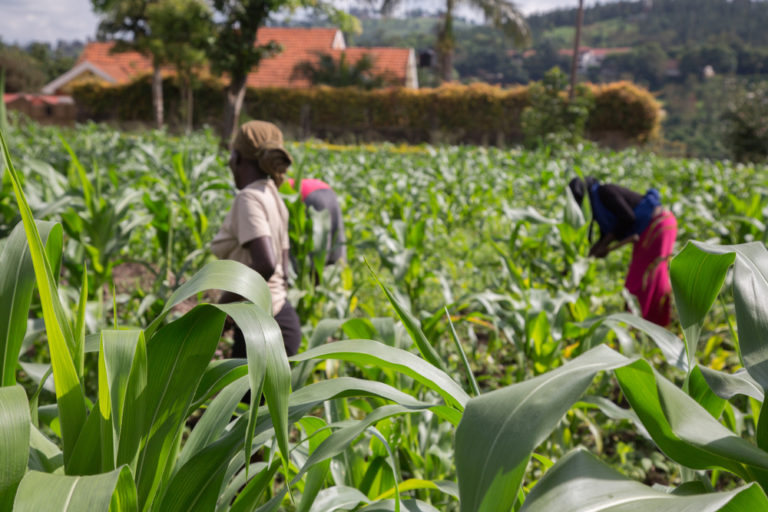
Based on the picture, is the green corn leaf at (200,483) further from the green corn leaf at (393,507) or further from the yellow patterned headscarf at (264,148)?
the yellow patterned headscarf at (264,148)

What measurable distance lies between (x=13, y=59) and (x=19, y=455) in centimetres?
5716

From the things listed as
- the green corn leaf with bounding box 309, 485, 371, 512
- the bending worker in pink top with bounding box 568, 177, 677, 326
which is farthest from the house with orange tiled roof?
the green corn leaf with bounding box 309, 485, 371, 512

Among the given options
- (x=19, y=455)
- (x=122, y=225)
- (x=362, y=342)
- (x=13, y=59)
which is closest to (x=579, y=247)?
(x=122, y=225)

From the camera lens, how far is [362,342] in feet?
3.12

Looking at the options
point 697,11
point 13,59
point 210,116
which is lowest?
point 210,116

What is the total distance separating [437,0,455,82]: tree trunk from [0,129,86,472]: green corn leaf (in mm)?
33322

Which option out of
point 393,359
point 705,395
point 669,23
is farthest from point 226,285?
point 669,23

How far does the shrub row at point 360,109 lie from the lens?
28531 millimetres

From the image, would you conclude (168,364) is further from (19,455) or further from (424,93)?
(424,93)

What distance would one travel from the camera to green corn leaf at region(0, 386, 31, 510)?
30.9 inches

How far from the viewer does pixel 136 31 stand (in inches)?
1191

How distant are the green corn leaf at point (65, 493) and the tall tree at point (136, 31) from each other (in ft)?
92.4

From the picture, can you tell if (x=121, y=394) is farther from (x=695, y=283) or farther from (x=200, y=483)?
(x=695, y=283)

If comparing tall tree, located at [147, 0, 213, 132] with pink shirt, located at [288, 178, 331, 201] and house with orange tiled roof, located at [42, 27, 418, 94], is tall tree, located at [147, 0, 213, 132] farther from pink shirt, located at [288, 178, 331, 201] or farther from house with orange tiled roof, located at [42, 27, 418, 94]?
pink shirt, located at [288, 178, 331, 201]
